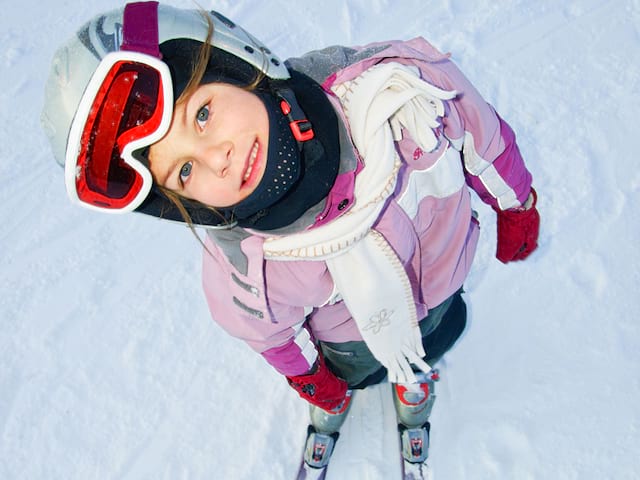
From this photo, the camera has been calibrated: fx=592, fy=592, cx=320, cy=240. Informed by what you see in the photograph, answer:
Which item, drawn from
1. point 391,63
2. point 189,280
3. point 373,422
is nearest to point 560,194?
point 373,422

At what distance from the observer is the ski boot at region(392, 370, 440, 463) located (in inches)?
80.5

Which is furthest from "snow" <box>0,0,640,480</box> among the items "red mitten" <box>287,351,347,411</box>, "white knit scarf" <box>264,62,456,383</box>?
"white knit scarf" <box>264,62,456,383</box>

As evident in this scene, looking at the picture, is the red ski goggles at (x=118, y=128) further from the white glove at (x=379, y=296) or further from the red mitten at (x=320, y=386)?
the red mitten at (x=320, y=386)

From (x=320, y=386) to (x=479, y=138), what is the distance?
838 millimetres

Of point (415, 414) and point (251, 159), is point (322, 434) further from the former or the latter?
point (251, 159)

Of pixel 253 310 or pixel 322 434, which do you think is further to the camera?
pixel 322 434

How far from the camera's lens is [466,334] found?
2271 mm

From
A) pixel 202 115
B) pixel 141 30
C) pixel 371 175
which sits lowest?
pixel 371 175

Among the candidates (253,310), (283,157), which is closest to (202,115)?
(283,157)

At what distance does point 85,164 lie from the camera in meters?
1.17

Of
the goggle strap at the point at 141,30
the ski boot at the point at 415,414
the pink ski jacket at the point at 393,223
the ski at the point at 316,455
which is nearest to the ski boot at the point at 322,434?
the ski at the point at 316,455

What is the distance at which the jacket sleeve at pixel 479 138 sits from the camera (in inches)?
55.2

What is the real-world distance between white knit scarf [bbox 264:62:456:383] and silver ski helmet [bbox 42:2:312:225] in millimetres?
148

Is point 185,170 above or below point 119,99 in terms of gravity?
below
